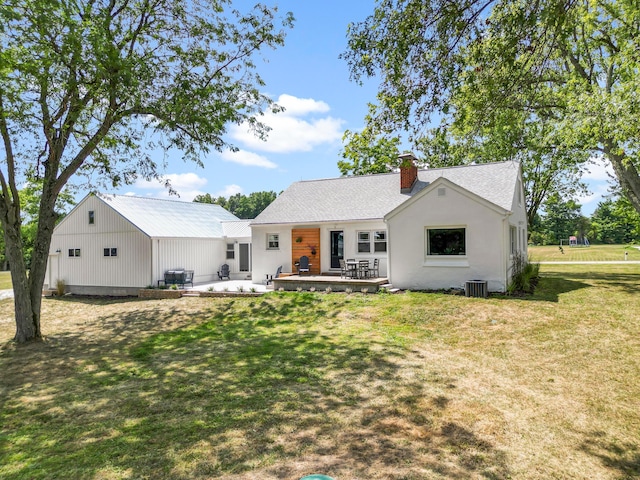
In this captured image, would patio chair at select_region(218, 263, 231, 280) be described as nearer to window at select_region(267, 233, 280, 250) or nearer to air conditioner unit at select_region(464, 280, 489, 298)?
window at select_region(267, 233, 280, 250)

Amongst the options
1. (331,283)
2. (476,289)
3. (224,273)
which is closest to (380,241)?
(331,283)

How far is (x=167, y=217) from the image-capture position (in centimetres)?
2234

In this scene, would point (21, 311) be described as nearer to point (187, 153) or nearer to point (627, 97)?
point (187, 153)

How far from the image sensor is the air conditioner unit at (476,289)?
13616mm

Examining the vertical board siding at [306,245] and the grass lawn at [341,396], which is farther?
the vertical board siding at [306,245]

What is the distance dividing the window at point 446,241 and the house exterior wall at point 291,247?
8.51 feet

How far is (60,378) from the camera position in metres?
7.60

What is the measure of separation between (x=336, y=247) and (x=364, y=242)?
1.47m

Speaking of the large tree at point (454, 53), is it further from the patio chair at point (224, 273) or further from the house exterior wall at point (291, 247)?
the patio chair at point (224, 273)

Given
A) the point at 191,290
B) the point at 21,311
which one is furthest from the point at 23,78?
the point at 191,290

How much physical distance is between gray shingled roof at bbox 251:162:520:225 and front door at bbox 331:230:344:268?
84 cm

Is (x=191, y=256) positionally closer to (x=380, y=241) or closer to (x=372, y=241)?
(x=372, y=241)

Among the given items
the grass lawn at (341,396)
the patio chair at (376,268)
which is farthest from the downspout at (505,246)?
the patio chair at (376,268)

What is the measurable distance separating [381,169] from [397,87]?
28010 millimetres
